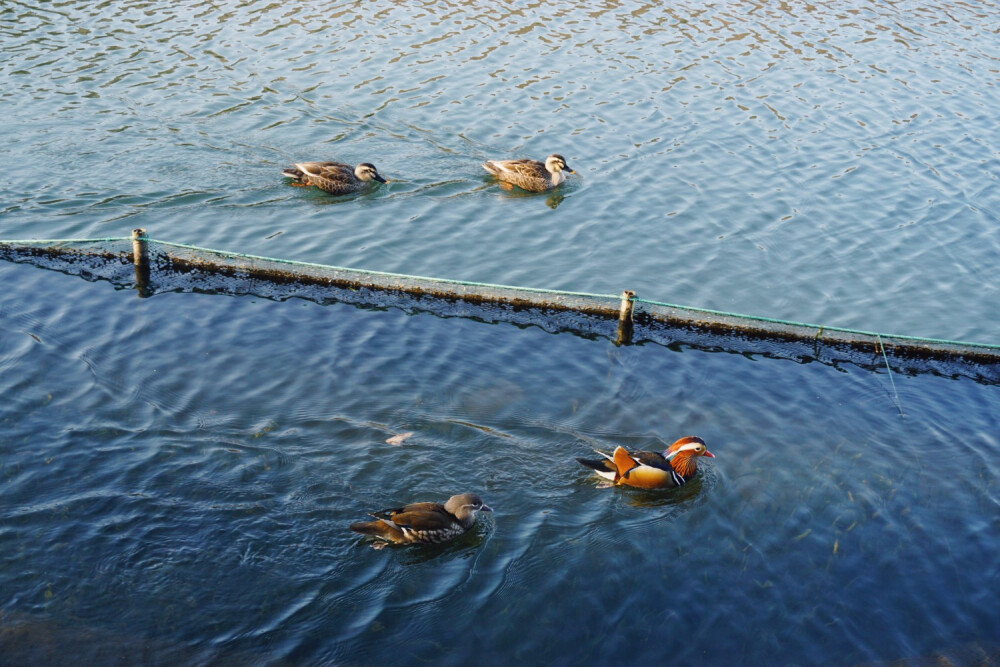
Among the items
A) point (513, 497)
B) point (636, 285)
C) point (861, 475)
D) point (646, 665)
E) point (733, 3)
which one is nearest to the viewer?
point (646, 665)

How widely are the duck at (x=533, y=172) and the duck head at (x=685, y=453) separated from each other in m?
8.07

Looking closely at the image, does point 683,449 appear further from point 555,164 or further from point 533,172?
point 555,164

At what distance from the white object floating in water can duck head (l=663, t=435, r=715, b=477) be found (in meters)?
2.78

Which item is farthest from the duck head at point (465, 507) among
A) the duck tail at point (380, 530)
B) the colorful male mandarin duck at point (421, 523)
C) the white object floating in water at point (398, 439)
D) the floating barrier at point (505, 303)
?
the floating barrier at point (505, 303)

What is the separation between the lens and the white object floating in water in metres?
10.5

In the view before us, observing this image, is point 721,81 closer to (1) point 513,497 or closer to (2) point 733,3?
(2) point 733,3

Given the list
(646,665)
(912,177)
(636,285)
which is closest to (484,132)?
(636,285)

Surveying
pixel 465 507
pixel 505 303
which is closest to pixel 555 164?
pixel 505 303

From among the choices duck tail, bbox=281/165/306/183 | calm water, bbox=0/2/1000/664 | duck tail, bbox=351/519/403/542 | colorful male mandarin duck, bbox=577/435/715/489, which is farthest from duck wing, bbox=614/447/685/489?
duck tail, bbox=281/165/306/183

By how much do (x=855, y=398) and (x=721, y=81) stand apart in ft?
41.3

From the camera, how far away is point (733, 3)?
27578 mm

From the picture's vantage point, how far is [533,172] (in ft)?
57.0

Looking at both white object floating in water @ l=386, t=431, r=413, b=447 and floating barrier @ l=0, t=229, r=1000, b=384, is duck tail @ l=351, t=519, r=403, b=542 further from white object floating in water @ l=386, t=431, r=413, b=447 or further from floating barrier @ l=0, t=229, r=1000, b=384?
floating barrier @ l=0, t=229, r=1000, b=384

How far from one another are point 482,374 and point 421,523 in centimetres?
336
